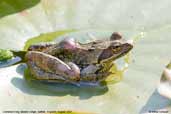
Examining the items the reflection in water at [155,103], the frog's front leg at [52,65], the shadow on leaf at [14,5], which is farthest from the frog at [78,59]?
the shadow on leaf at [14,5]

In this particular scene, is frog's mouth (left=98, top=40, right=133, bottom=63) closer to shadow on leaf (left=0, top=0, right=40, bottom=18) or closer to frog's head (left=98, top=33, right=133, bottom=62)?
frog's head (left=98, top=33, right=133, bottom=62)

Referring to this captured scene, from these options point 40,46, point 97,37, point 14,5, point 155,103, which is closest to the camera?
point 155,103

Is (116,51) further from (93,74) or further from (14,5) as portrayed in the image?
(14,5)

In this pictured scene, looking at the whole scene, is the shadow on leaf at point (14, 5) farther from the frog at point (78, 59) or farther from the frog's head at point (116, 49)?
the frog's head at point (116, 49)

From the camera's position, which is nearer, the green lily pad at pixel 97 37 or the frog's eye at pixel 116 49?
the green lily pad at pixel 97 37

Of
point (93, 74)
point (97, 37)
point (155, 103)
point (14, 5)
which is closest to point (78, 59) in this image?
point (93, 74)

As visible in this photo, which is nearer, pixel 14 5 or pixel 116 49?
pixel 116 49

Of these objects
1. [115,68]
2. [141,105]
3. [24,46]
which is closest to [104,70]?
[115,68]
